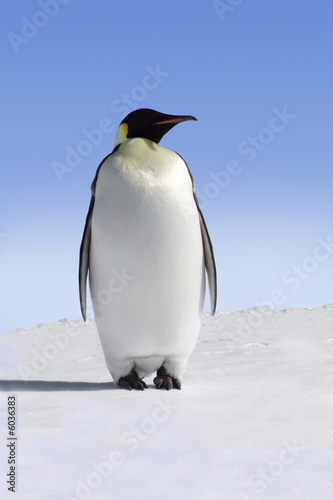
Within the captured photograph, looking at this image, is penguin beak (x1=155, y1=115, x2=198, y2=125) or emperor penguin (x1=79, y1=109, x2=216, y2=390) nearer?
emperor penguin (x1=79, y1=109, x2=216, y2=390)

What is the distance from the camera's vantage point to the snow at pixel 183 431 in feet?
6.59

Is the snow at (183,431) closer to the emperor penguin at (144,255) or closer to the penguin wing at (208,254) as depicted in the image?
the emperor penguin at (144,255)

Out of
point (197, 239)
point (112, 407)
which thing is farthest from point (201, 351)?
point (112, 407)

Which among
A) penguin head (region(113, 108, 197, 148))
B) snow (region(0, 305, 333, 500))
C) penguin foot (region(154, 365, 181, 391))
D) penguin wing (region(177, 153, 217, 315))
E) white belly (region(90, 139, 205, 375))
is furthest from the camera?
penguin wing (region(177, 153, 217, 315))

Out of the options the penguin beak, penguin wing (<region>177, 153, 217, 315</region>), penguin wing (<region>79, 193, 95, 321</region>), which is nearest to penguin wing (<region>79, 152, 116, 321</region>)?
penguin wing (<region>79, 193, 95, 321</region>)

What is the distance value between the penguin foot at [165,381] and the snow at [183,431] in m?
0.07

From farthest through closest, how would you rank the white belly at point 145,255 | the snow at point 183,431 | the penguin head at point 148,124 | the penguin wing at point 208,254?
the penguin wing at point 208,254, the penguin head at point 148,124, the white belly at point 145,255, the snow at point 183,431

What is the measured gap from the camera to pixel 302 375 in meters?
4.18

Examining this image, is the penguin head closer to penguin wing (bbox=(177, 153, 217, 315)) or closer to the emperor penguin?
the emperor penguin

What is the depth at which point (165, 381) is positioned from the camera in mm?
3979

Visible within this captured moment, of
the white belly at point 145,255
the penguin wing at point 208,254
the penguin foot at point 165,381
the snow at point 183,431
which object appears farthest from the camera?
the penguin wing at point 208,254

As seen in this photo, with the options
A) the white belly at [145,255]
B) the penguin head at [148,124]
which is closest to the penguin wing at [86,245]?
the white belly at [145,255]

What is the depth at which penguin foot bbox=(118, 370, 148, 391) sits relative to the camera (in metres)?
3.92

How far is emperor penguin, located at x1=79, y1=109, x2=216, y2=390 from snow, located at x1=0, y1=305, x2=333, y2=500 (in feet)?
0.87
